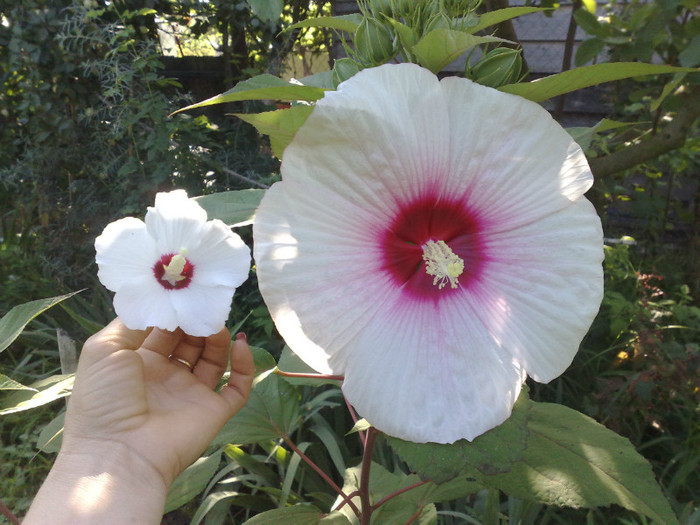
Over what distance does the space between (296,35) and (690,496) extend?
2.94 metres

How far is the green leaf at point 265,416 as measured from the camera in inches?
45.3

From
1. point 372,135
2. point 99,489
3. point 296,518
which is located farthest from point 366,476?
point 372,135

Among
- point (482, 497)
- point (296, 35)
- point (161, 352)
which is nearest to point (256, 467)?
point (482, 497)

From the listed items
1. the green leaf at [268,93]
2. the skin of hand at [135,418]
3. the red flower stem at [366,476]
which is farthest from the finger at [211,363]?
the green leaf at [268,93]

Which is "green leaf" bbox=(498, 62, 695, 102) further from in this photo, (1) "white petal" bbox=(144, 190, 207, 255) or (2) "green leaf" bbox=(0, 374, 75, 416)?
(2) "green leaf" bbox=(0, 374, 75, 416)

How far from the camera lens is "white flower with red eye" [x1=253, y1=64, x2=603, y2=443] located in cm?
56

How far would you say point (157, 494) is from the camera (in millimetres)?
795

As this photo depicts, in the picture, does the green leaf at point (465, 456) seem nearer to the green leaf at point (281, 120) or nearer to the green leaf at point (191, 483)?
the green leaf at point (281, 120)

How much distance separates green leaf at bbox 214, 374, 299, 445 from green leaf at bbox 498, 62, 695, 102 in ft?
2.50

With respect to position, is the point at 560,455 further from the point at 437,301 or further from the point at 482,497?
the point at 482,497

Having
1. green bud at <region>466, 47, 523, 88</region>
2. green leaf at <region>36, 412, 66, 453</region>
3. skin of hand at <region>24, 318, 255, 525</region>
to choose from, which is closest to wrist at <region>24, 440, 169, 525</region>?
skin of hand at <region>24, 318, 255, 525</region>

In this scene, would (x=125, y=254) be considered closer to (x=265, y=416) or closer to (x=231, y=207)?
(x=231, y=207)

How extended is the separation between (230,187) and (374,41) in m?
2.21

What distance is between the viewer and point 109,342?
80 cm
